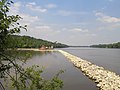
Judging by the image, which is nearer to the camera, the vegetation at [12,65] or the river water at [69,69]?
the vegetation at [12,65]

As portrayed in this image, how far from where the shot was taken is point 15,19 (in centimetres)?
333

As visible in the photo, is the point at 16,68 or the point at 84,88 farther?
the point at 84,88

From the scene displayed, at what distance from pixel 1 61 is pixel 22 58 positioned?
1.64ft

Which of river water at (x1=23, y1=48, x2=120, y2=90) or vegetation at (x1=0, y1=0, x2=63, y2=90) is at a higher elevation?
vegetation at (x1=0, y1=0, x2=63, y2=90)

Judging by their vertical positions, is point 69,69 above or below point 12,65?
below

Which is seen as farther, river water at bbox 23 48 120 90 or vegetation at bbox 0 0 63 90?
river water at bbox 23 48 120 90

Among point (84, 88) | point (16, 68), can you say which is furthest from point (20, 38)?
point (84, 88)

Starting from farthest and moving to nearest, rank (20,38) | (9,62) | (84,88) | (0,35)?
1. (84,88)
2. (20,38)
3. (9,62)
4. (0,35)

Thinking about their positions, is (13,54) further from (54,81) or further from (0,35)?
(54,81)

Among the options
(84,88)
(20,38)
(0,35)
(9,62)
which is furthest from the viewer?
(84,88)

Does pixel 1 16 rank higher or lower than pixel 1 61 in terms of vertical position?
higher

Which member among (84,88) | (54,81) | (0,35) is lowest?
(84,88)

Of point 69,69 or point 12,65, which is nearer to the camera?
point 12,65

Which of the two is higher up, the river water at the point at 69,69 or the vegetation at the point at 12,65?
the vegetation at the point at 12,65
